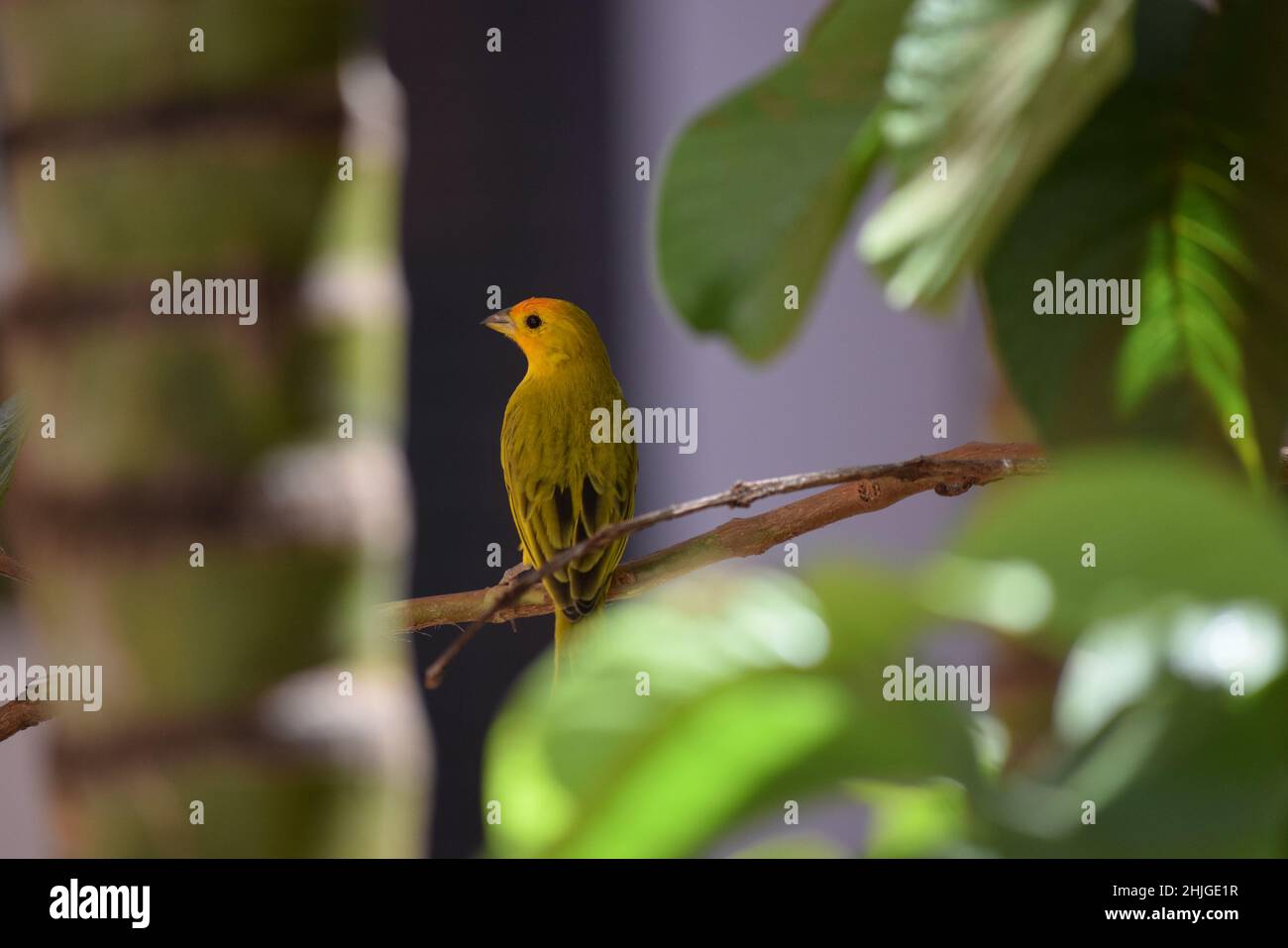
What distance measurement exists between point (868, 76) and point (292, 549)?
0.23 metres

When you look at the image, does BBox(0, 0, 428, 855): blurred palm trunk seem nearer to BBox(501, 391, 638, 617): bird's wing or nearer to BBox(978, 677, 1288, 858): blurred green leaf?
BBox(978, 677, 1288, 858): blurred green leaf

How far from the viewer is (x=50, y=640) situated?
36 centimetres

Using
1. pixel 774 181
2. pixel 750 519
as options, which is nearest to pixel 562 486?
pixel 750 519

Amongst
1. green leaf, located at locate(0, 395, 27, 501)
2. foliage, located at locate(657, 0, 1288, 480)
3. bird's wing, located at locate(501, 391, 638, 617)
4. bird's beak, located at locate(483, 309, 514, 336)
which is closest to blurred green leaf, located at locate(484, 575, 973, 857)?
foliage, located at locate(657, 0, 1288, 480)

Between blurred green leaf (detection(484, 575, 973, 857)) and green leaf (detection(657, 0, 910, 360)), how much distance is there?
0.82ft

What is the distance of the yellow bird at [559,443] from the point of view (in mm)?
806

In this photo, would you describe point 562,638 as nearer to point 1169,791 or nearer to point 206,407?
point 206,407

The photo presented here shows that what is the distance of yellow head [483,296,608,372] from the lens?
0.85 m

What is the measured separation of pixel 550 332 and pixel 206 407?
54cm

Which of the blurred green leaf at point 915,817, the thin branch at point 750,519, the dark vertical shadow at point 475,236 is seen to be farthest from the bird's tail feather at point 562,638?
the dark vertical shadow at point 475,236

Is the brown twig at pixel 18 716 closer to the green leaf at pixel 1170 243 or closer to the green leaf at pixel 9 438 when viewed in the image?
the green leaf at pixel 9 438

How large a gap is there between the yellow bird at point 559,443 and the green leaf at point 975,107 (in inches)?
21.5
